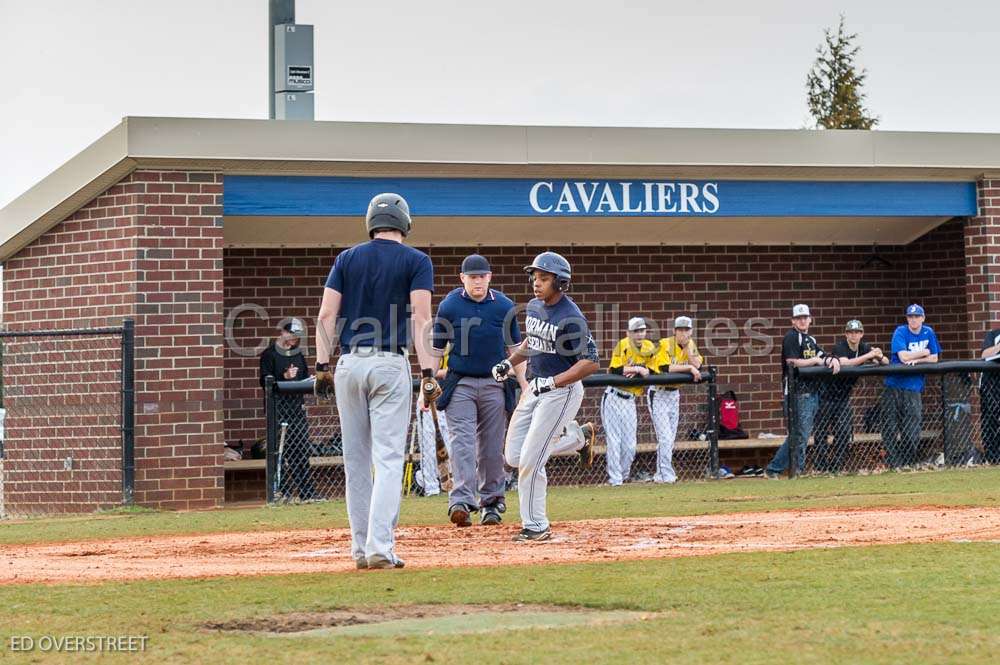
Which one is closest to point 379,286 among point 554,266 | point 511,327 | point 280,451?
point 554,266

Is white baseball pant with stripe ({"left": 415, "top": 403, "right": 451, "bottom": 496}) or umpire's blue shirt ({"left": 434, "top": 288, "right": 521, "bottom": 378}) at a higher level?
umpire's blue shirt ({"left": 434, "top": 288, "right": 521, "bottom": 378})

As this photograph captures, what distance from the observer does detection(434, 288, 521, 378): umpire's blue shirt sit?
10281 millimetres

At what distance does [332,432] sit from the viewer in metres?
16.0

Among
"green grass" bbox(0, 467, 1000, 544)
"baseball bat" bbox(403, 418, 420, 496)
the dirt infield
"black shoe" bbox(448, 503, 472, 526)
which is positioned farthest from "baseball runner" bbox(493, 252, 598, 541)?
"baseball bat" bbox(403, 418, 420, 496)

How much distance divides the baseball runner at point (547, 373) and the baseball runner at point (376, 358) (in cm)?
134

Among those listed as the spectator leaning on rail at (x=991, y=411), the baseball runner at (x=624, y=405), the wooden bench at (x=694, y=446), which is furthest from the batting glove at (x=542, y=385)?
the spectator leaning on rail at (x=991, y=411)

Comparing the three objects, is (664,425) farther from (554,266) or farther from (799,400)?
(554,266)

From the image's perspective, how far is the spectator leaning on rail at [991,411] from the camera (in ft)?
52.7

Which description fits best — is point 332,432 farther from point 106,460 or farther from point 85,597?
point 85,597

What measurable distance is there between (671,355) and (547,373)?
7621 millimetres

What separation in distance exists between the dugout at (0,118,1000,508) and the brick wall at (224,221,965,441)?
0.09ft

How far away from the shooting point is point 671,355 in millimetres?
16406

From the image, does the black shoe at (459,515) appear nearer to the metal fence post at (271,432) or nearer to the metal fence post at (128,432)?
the metal fence post at (271,432)

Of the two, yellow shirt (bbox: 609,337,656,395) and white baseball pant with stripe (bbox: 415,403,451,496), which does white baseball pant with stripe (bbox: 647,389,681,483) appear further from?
white baseball pant with stripe (bbox: 415,403,451,496)
